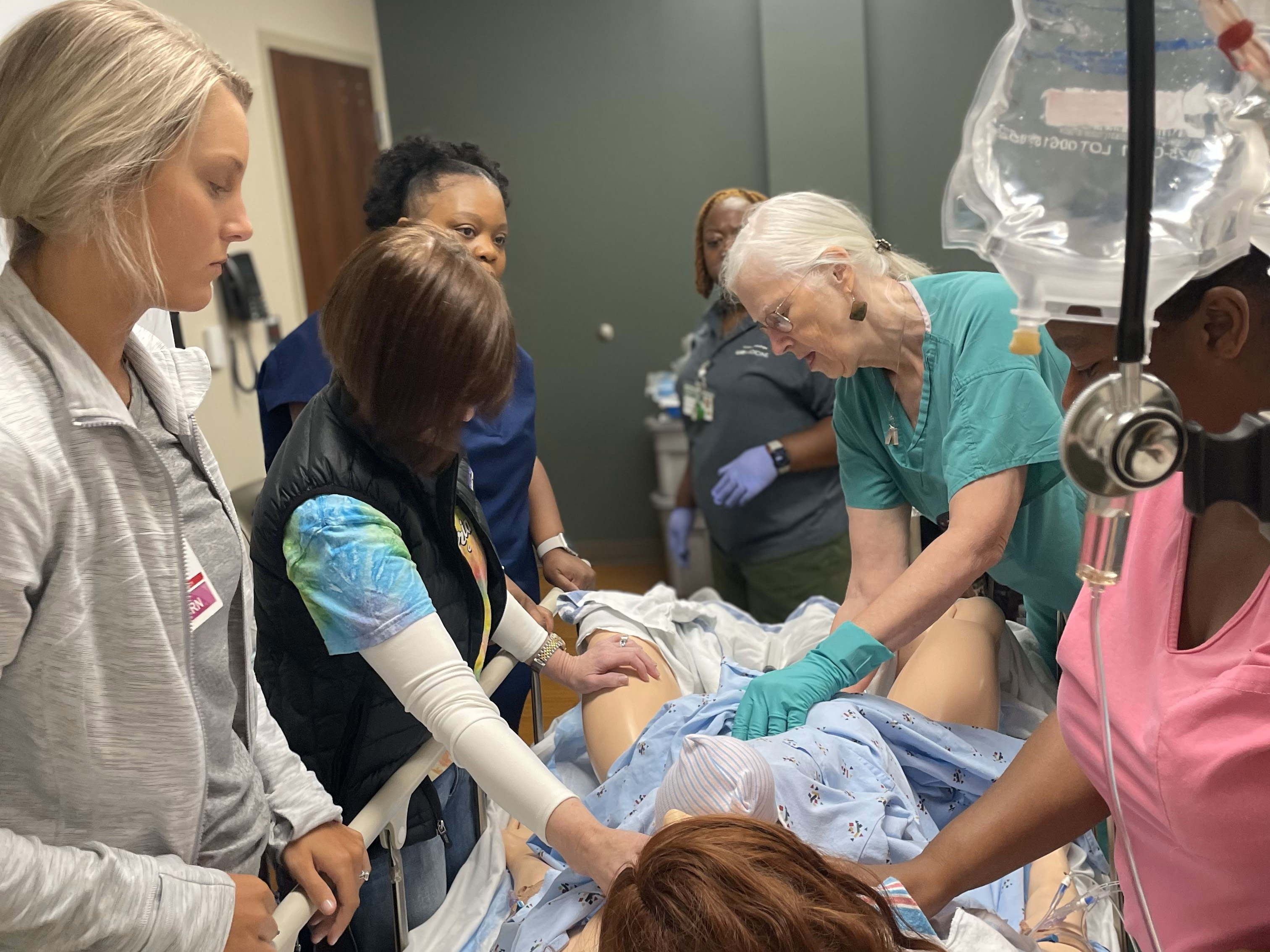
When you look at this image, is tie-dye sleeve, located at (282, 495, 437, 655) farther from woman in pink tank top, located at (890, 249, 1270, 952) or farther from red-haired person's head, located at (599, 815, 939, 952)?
woman in pink tank top, located at (890, 249, 1270, 952)

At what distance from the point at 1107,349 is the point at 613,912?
0.56m

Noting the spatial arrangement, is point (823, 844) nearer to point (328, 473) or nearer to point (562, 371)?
point (328, 473)

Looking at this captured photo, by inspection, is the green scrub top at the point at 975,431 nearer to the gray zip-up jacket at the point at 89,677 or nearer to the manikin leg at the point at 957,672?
the manikin leg at the point at 957,672

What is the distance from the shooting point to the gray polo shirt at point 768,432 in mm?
2898

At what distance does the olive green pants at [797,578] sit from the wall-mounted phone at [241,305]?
5.94 feet

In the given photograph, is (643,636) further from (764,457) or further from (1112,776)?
(1112,776)

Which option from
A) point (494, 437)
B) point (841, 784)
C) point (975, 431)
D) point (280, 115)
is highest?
point (280, 115)

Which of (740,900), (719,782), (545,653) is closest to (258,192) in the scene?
(545,653)

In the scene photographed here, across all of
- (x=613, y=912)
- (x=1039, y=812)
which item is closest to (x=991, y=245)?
(x=613, y=912)

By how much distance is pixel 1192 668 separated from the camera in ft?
2.67

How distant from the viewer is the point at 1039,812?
105 cm

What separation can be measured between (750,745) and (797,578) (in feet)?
5.21

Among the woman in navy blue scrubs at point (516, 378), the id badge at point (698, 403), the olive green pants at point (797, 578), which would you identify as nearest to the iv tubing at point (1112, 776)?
the woman in navy blue scrubs at point (516, 378)

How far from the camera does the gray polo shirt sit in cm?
290
